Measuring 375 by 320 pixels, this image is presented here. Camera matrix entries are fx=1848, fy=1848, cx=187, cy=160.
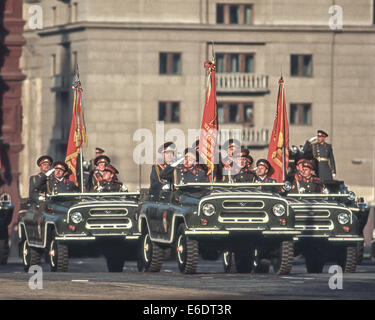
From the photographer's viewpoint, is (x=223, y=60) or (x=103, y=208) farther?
(x=223, y=60)

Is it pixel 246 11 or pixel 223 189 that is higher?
pixel 246 11

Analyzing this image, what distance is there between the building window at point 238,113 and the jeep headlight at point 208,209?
194 feet

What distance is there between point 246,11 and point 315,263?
55.0 metres

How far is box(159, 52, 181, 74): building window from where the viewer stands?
86000 millimetres

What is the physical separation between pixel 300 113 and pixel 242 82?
3240mm

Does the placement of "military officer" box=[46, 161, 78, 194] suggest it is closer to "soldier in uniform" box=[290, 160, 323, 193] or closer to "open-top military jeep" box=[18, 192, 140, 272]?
"open-top military jeep" box=[18, 192, 140, 272]

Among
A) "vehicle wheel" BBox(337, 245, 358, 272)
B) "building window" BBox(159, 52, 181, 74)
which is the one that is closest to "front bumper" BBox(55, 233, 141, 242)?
"vehicle wheel" BBox(337, 245, 358, 272)

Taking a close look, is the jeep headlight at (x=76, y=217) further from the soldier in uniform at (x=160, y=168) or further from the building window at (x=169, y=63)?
the building window at (x=169, y=63)

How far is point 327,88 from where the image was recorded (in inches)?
3474

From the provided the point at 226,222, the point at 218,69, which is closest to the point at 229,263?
the point at 226,222
